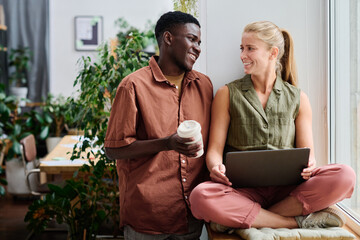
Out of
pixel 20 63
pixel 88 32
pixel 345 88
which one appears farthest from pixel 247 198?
pixel 20 63

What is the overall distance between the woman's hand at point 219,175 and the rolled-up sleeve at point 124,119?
35 cm

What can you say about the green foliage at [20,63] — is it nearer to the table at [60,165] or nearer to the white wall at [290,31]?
the table at [60,165]

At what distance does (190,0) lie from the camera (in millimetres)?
2250

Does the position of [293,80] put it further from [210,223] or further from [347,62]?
[210,223]

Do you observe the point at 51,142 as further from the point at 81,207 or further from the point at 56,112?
the point at 81,207

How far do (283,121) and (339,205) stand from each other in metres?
0.52

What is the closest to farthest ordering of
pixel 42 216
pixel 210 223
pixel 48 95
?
pixel 210 223 < pixel 42 216 < pixel 48 95

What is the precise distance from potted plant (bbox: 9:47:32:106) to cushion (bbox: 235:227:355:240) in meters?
4.64

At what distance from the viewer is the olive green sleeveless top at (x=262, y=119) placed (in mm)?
1771

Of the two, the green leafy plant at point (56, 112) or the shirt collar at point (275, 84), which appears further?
the green leafy plant at point (56, 112)

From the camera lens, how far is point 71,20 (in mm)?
5715

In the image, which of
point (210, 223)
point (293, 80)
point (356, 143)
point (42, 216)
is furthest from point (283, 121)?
point (42, 216)

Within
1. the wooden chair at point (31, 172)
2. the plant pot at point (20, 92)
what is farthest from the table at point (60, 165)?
the plant pot at point (20, 92)

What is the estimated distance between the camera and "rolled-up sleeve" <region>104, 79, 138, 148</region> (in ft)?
5.68
